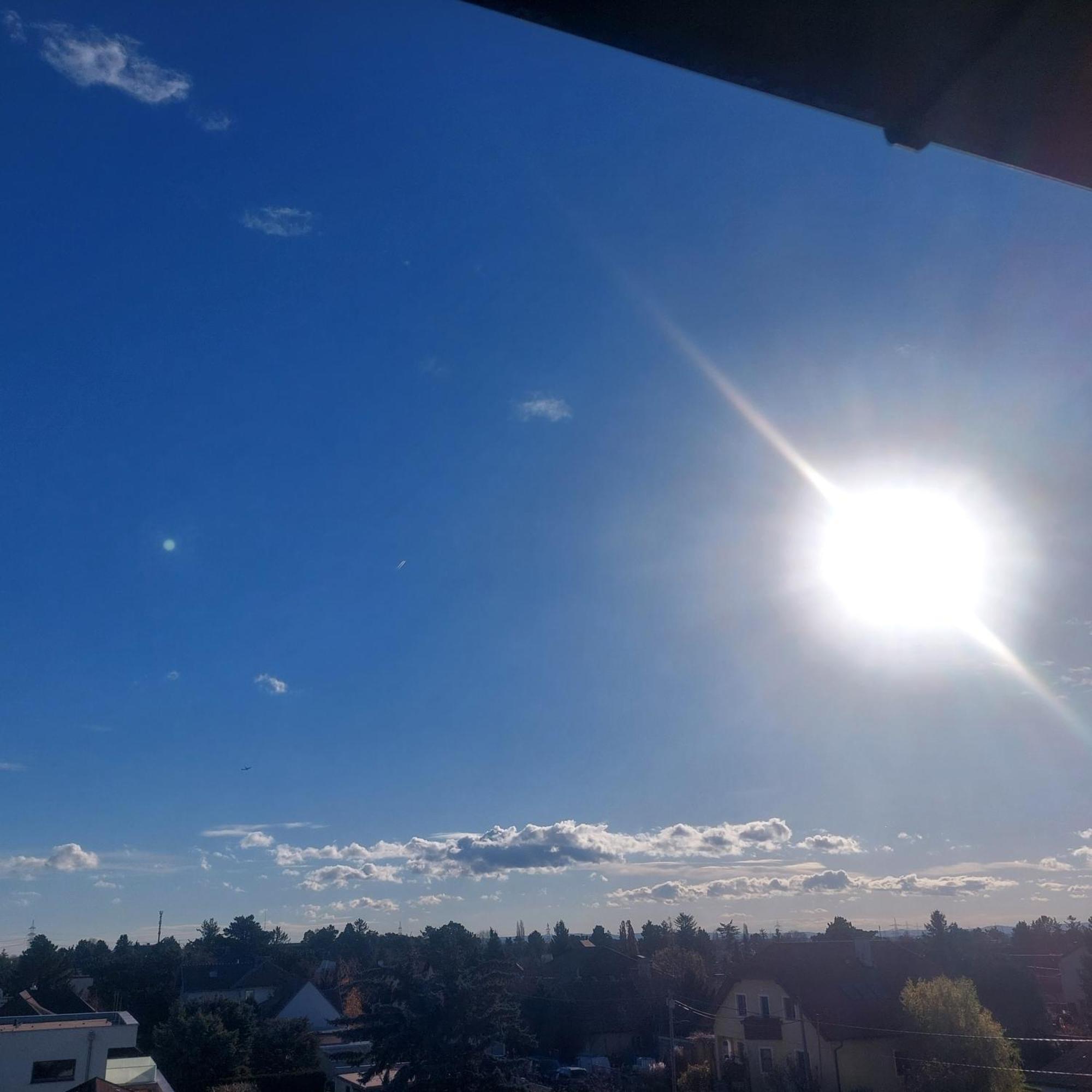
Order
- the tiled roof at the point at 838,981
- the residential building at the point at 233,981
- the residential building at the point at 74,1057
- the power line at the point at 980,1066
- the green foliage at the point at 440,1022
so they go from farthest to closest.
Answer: the residential building at the point at 233,981, the tiled roof at the point at 838,981, the residential building at the point at 74,1057, the green foliage at the point at 440,1022, the power line at the point at 980,1066

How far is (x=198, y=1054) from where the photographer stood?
37.7 meters

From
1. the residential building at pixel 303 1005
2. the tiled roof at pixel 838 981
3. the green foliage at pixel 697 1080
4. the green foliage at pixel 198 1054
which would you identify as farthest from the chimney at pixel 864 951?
the residential building at pixel 303 1005

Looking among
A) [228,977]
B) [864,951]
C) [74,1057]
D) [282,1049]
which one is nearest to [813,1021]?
[864,951]

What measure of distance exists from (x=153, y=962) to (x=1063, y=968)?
68726 mm

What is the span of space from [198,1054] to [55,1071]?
6206 mm

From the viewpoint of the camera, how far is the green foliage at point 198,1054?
1481 inches

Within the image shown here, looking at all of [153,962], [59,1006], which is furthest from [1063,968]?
[59,1006]

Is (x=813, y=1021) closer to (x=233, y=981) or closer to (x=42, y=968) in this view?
(x=233, y=981)

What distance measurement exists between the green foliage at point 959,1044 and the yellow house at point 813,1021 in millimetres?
1764

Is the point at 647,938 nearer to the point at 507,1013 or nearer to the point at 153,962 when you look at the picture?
the point at 153,962

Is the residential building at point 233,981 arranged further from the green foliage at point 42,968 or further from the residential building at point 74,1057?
the residential building at point 74,1057

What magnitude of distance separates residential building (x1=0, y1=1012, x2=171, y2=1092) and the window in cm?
2

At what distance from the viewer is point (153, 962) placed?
65625 mm

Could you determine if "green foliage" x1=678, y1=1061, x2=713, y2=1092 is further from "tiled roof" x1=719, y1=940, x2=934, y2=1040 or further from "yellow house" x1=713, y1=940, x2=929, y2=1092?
"tiled roof" x1=719, y1=940, x2=934, y2=1040
